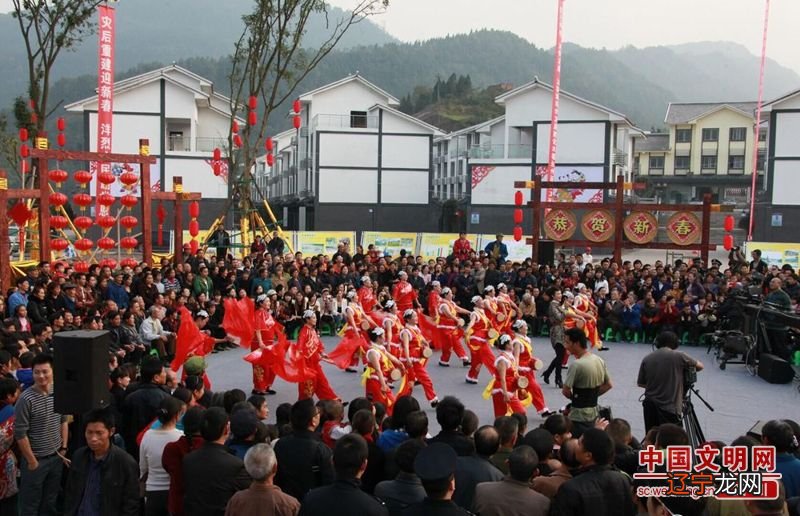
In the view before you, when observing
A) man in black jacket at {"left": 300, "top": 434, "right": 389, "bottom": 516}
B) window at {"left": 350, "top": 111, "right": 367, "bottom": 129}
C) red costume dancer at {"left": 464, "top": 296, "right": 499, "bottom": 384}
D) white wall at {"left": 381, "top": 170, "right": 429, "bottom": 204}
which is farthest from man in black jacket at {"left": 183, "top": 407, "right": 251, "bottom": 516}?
window at {"left": 350, "top": 111, "right": 367, "bottom": 129}

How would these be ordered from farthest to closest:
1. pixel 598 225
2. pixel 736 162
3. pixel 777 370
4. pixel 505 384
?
pixel 736 162
pixel 598 225
pixel 777 370
pixel 505 384

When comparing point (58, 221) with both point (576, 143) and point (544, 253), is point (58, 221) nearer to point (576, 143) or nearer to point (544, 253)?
point (544, 253)

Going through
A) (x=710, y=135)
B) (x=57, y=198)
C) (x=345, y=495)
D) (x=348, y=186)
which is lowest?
(x=345, y=495)

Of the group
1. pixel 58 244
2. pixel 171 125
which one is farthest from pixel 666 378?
pixel 171 125

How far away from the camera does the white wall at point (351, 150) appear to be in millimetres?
37625

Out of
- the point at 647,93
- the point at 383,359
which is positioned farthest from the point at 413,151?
the point at 647,93

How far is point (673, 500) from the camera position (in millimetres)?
3984

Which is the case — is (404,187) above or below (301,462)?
above

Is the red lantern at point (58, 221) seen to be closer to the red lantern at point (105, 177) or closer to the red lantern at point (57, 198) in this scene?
the red lantern at point (57, 198)

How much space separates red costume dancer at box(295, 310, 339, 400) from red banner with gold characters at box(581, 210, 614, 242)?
10.6m

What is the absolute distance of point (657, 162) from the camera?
Answer: 53.7 meters

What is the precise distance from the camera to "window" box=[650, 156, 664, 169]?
53469 millimetres

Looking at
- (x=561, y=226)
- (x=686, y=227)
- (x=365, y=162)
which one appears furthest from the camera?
(x=365, y=162)

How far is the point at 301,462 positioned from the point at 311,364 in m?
5.10
